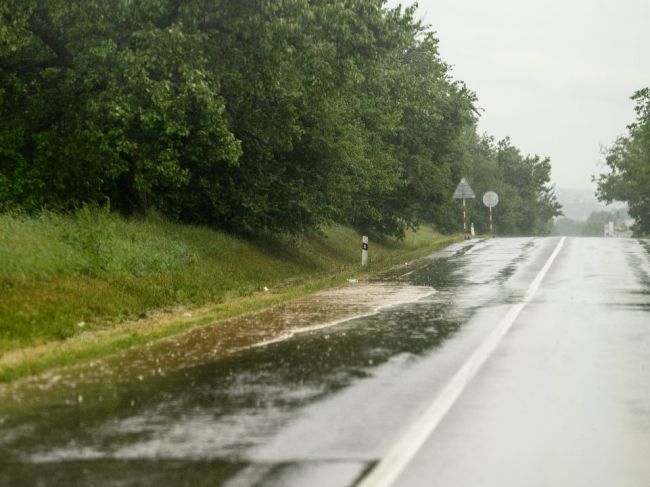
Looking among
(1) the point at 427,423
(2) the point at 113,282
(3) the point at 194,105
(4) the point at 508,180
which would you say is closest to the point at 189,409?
(1) the point at 427,423

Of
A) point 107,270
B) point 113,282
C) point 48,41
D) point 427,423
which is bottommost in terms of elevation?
point 427,423

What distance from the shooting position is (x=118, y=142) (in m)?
18.6

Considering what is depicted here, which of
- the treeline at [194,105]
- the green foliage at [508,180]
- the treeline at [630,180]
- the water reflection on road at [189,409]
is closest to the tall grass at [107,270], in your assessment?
the treeline at [194,105]

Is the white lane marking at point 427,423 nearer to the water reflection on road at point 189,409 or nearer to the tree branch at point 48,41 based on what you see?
the water reflection on road at point 189,409

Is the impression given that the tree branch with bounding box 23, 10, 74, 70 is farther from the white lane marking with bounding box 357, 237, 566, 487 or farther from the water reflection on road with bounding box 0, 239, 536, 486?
the white lane marking with bounding box 357, 237, 566, 487

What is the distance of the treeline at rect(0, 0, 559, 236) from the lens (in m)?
18.5

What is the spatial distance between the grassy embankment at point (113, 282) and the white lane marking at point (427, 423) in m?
4.26

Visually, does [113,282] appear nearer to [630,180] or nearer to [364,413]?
[364,413]

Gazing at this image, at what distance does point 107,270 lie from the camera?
1667 cm

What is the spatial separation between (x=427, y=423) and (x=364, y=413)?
58cm

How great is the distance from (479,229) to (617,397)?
259 ft

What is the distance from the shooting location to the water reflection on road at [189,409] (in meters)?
5.82

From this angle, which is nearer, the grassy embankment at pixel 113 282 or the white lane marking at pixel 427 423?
the white lane marking at pixel 427 423

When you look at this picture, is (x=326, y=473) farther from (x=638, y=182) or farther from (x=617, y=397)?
(x=638, y=182)
